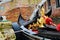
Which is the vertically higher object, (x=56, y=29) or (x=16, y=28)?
(x=56, y=29)

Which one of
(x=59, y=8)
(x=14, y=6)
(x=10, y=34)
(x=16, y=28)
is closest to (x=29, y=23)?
(x=16, y=28)

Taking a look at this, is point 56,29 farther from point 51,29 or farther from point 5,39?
point 5,39

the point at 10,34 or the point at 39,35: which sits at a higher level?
the point at 10,34

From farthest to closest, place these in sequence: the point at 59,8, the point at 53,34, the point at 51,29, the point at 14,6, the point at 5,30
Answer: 1. the point at 14,6
2. the point at 59,8
3. the point at 51,29
4. the point at 53,34
5. the point at 5,30

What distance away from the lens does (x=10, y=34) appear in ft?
7.37

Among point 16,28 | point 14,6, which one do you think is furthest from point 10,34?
point 14,6

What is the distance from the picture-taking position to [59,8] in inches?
189

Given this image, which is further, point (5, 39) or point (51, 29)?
point (51, 29)

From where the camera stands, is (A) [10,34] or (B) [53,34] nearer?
(A) [10,34]

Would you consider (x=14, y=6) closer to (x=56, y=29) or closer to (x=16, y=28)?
(x=16, y=28)

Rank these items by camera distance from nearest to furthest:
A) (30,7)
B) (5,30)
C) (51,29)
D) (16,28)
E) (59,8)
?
(5,30) → (51,29) → (16,28) → (59,8) → (30,7)

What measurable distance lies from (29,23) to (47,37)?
1405 mm

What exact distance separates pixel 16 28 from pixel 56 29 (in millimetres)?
1780

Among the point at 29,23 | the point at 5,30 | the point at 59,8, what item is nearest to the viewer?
the point at 5,30
